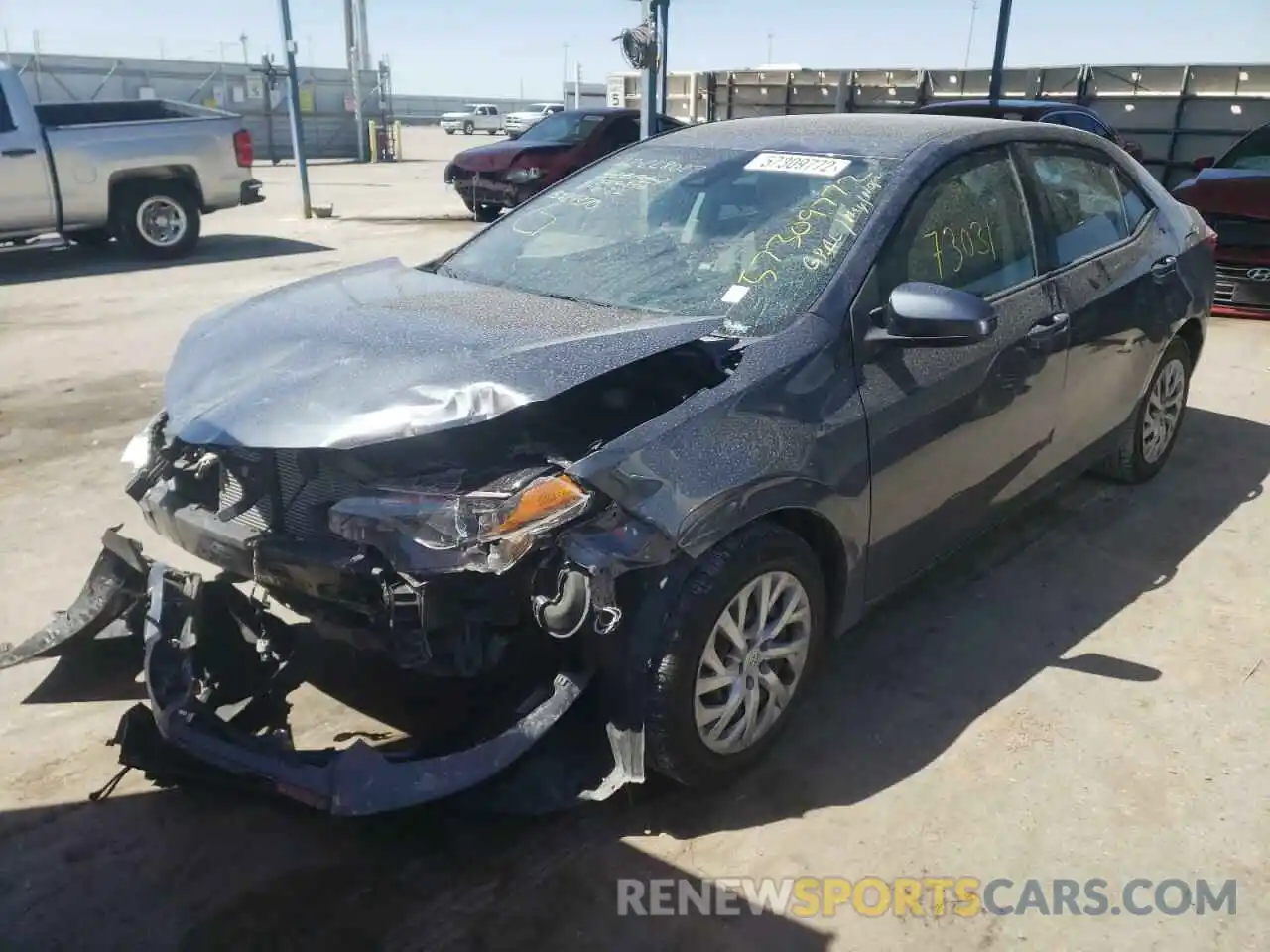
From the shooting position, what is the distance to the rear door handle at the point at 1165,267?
4508mm

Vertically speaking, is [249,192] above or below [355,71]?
below

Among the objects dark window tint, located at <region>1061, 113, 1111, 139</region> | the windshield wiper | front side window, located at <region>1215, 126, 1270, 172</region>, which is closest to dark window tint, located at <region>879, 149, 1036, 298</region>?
the windshield wiper

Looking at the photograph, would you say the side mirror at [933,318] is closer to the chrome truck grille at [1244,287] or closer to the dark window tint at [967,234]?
the dark window tint at [967,234]

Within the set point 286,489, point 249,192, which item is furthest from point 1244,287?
point 249,192

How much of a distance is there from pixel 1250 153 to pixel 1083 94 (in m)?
7.19

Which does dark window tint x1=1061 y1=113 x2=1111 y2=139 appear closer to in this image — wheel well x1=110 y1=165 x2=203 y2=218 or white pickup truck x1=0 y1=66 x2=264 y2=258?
white pickup truck x1=0 y1=66 x2=264 y2=258

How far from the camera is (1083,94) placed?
1603 centimetres

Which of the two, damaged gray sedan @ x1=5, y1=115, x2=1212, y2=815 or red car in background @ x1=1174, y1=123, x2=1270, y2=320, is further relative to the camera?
red car in background @ x1=1174, y1=123, x2=1270, y2=320

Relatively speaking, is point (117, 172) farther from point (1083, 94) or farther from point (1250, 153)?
point (1083, 94)

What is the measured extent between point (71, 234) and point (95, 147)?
3.59 ft

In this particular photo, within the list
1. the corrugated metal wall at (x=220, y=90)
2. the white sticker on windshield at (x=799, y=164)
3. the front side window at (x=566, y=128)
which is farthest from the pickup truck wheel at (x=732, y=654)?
the corrugated metal wall at (x=220, y=90)

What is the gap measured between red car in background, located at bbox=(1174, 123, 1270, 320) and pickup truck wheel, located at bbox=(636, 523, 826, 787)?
22.0ft

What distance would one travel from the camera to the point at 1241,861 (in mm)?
2672

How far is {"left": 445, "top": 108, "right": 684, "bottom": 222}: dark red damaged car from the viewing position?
46.3ft
